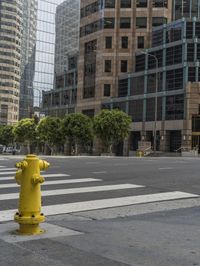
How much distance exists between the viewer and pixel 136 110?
3196 inches

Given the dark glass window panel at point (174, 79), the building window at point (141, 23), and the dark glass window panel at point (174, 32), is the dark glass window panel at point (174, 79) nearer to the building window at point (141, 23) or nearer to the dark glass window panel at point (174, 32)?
the dark glass window panel at point (174, 32)

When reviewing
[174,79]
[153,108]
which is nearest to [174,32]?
[174,79]

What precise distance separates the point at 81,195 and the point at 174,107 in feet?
207

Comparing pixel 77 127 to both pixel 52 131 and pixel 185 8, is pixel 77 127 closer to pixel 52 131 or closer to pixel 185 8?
pixel 52 131

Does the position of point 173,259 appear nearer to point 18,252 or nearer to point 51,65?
point 18,252

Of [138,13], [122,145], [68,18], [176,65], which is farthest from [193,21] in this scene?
[68,18]

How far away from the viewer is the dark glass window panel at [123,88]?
84562 mm

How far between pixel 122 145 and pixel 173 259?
78861 mm

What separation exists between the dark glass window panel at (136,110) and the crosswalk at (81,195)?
2609 inches

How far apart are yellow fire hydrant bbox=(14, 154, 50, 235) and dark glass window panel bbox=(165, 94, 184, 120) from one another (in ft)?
217

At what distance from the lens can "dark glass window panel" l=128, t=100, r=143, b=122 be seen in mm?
80312

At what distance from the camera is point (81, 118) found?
2623 inches

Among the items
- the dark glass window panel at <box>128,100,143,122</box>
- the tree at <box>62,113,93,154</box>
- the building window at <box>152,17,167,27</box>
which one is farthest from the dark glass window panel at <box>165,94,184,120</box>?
the building window at <box>152,17,167,27</box>

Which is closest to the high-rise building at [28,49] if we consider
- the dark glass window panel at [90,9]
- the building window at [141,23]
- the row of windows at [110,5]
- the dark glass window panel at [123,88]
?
the dark glass window panel at [90,9]
